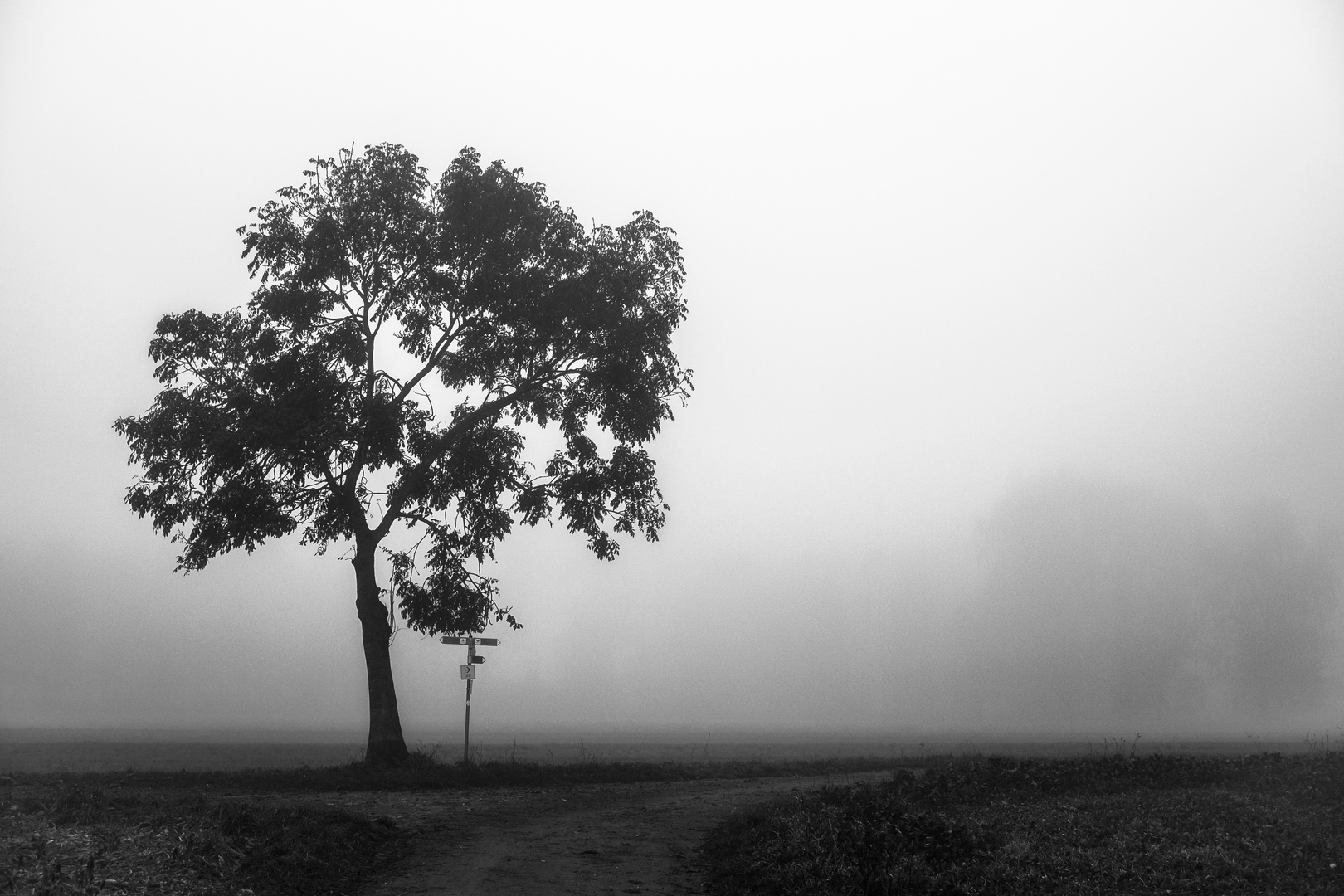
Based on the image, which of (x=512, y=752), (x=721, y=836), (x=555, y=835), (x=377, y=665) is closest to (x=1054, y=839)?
(x=721, y=836)

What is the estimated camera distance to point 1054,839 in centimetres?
1254

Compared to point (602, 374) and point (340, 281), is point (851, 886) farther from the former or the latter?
point (340, 281)

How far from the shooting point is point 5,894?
9.11 meters

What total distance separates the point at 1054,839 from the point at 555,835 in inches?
282

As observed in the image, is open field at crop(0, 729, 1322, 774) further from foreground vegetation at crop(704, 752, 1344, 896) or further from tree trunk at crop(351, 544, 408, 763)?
foreground vegetation at crop(704, 752, 1344, 896)

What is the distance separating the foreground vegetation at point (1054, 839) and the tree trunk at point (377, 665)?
10.9 m

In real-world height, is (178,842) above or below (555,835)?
above

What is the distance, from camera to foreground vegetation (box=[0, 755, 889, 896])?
397 inches

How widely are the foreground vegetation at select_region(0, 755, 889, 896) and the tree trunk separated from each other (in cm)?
521

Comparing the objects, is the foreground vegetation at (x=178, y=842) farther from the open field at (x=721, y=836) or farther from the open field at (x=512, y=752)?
the open field at (x=512, y=752)

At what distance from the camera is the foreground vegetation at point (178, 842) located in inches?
397

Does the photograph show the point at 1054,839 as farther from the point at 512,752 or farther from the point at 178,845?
the point at 512,752

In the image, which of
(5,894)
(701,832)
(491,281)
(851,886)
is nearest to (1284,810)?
(851,886)

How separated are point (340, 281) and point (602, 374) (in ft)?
23.4
